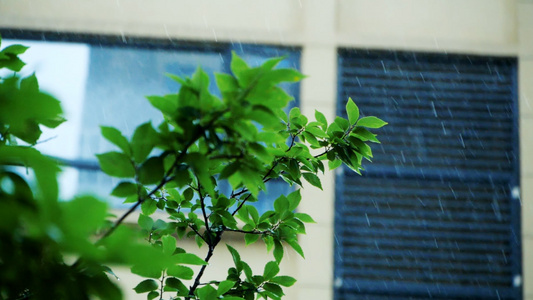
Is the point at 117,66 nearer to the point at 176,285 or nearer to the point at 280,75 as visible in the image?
the point at 176,285

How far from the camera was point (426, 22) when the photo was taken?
11.5ft

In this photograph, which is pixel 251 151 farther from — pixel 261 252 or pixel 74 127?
pixel 74 127

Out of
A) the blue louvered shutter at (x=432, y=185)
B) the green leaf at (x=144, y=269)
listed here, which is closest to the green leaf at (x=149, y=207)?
the green leaf at (x=144, y=269)

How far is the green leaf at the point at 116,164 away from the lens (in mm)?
625

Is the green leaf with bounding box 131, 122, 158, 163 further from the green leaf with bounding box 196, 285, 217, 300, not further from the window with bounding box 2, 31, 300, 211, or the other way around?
the window with bounding box 2, 31, 300, 211

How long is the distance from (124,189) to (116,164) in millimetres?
45

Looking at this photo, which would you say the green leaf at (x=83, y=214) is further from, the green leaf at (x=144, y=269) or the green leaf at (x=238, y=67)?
the green leaf at (x=238, y=67)

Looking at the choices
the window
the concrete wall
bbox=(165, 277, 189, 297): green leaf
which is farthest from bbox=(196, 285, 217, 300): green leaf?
the window

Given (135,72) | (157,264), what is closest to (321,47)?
(135,72)

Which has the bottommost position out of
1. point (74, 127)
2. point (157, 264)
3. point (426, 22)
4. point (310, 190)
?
point (157, 264)

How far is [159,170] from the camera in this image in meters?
0.63

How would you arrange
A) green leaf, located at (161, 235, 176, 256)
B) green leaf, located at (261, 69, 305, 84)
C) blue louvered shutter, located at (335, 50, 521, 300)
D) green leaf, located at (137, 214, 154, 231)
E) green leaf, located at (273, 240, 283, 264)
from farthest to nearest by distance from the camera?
blue louvered shutter, located at (335, 50, 521, 300), green leaf, located at (137, 214, 154, 231), green leaf, located at (273, 240, 283, 264), green leaf, located at (161, 235, 176, 256), green leaf, located at (261, 69, 305, 84)

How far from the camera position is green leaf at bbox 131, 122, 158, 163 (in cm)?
61

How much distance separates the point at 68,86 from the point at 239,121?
323 cm
